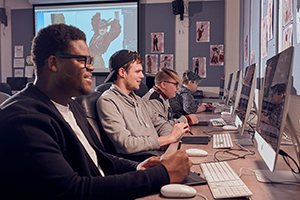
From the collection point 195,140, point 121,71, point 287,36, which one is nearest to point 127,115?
point 121,71

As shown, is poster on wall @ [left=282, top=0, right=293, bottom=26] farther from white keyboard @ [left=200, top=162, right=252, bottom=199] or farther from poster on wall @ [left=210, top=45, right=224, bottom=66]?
poster on wall @ [left=210, top=45, right=224, bottom=66]

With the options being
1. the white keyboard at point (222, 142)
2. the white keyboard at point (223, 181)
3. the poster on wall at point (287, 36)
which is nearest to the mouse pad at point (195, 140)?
the white keyboard at point (222, 142)

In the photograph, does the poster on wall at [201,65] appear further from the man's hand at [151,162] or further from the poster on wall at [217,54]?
the man's hand at [151,162]

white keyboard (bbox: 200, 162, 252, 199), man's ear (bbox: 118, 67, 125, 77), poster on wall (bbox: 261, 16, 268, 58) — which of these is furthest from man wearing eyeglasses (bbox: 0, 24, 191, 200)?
poster on wall (bbox: 261, 16, 268, 58)

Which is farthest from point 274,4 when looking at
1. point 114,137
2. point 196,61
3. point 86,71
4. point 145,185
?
point 196,61

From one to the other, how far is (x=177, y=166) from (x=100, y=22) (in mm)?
5706

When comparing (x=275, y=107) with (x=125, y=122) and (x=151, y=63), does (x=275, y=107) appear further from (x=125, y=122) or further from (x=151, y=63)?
(x=151, y=63)

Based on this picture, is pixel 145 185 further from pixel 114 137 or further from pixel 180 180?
pixel 114 137

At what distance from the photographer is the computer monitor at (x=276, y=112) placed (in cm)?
84

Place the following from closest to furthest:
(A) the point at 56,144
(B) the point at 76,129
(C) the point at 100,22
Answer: (A) the point at 56,144 < (B) the point at 76,129 < (C) the point at 100,22

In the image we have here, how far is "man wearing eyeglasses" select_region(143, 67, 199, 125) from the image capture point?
8.58 feet

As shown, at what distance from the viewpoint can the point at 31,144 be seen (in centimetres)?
81

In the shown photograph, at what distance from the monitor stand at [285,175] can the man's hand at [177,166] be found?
0.29 m

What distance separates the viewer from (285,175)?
42.0 inches
